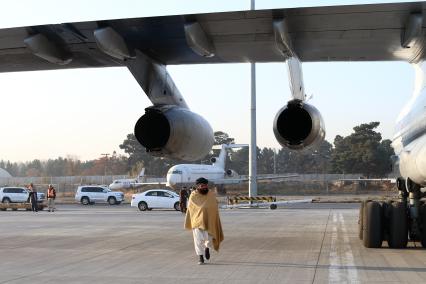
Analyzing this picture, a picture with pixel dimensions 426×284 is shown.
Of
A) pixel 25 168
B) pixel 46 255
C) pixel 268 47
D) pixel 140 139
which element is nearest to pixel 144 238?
pixel 46 255

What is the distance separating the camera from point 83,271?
32.1 feet

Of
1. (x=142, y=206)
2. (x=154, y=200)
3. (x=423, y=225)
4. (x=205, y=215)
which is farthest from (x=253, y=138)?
(x=205, y=215)

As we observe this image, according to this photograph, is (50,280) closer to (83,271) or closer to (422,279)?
(83,271)

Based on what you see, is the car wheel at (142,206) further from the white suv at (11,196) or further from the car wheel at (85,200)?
the white suv at (11,196)

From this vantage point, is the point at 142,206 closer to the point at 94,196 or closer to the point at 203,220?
the point at 94,196

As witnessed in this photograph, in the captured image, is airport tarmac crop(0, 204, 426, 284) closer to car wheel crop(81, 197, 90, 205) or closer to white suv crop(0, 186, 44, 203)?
white suv crop(0, 186, 44, 203)

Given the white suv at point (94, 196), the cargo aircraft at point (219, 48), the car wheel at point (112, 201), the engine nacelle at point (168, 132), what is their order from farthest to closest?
the white suv at point (94, 196) → the car wheel at point (112, 201) → the engine nacelle at point (168, 132) → the cargo aircraft at point (219, 48)

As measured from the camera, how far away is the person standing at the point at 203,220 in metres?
10.9

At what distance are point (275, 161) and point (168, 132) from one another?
310 feet

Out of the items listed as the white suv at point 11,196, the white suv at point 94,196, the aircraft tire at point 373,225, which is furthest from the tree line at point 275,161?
the white suv at point 11,196

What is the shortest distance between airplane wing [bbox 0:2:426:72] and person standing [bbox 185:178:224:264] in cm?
250

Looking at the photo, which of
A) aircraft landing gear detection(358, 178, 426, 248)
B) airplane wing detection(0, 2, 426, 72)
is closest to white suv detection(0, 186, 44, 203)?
aircraft landing gear detection(358, 178, 426, 248)

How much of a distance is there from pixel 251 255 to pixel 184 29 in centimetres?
552

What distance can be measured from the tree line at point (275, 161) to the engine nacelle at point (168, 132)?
10.6 feet
